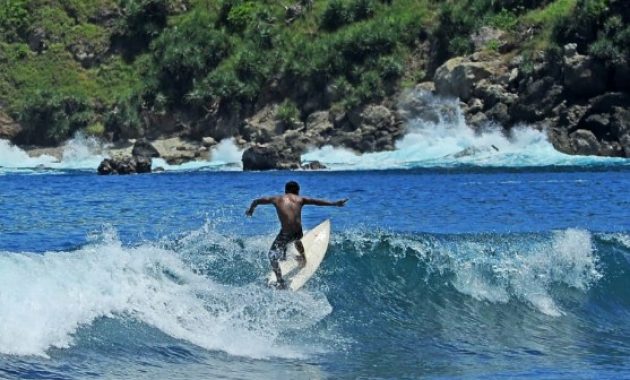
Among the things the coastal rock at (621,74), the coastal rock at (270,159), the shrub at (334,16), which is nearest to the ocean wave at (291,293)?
the coastal rock at (270,159)

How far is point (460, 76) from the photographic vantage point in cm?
6775

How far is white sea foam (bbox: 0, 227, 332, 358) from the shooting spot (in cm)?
1452

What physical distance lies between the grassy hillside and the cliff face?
0.10m

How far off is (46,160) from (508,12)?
3119 cm

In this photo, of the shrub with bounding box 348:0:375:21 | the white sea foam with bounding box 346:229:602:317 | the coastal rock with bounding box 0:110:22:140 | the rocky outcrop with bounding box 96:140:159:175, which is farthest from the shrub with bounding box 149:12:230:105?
the white sea foam with bounding box 346:229:602:317

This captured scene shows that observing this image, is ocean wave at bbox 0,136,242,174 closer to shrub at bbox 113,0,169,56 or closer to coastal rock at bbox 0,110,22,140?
coastal rock at bbox 0,110,22,140

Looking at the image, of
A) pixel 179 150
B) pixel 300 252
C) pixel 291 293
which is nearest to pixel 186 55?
pixel 179 150

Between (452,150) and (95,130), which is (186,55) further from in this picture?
(452,150)

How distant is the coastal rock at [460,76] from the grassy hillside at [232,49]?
2826mm

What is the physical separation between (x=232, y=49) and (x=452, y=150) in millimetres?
21424

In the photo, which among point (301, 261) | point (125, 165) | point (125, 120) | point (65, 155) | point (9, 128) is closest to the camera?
point (301, 261)

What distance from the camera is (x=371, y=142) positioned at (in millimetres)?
69562

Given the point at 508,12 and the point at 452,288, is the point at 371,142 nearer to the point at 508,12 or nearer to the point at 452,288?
the point at 508,12

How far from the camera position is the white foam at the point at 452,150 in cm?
5994
